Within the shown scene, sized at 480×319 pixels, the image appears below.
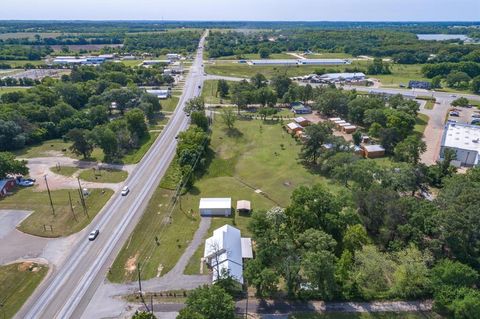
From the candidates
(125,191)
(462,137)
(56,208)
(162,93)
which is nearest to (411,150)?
(462,137)

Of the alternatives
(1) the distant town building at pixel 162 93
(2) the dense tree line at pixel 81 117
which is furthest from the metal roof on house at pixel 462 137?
(1) the distant town building at pixel 162 93

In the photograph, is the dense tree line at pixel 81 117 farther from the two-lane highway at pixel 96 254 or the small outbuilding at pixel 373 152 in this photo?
the small outbuilding at pixel 373 152

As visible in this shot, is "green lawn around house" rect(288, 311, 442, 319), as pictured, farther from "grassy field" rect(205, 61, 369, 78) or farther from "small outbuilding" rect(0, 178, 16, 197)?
"grassy field" rect(205, 61, 369, 78)

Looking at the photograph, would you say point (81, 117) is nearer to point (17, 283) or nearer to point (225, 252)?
point (17, 283)

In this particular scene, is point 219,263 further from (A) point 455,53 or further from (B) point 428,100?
(A) point 455,53

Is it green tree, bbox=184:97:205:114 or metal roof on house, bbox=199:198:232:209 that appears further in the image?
green tree, bbox=184:97:205:114

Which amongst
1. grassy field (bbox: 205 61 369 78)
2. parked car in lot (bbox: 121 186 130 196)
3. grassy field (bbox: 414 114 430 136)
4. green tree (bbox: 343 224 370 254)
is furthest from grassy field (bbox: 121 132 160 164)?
grassy field (bbox: 205 61 369 78)
